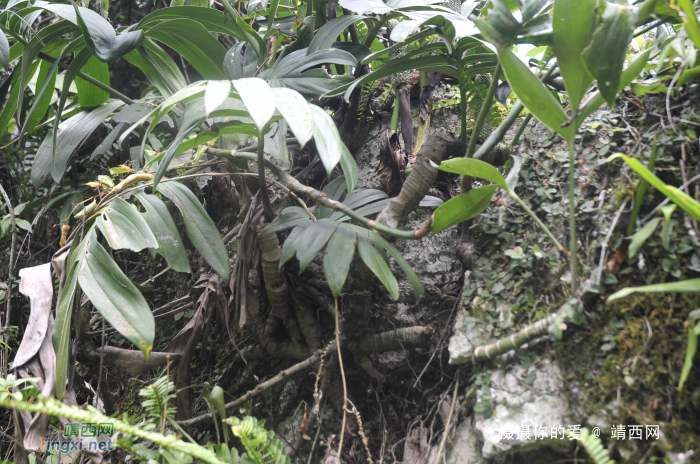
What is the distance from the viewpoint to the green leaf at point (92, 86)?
4.20 feet

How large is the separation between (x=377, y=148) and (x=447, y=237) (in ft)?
1.47

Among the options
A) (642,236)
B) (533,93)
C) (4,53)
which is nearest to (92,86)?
(4,53)

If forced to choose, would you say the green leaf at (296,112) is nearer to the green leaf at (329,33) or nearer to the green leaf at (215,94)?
the green leaf at (215,94)

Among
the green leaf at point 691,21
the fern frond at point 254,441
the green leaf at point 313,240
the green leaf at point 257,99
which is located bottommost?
the fern frond at point 254,441

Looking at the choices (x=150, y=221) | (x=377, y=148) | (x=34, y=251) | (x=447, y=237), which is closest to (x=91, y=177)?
(x=34, y=251)

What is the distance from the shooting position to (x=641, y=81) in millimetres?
873

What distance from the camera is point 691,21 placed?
0.63m

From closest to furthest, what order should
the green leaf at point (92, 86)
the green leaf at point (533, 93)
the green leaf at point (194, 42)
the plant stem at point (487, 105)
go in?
the green leaf at point (533, 93) < the plant stem at point (487, 105) < the green leaf at point (194, 42) < the green leaf at point (92, 86)

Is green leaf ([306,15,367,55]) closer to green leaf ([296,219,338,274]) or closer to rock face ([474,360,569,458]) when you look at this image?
green leaf ([296,219,338,274])

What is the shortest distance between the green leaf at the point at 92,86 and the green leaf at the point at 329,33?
74 centimetres

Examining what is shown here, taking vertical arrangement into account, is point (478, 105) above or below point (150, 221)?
above

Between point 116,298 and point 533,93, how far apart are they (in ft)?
2.79

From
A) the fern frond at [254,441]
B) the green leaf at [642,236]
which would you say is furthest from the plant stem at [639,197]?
the fern frond at [254,441]

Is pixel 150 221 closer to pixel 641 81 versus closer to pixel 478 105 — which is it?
pixel 478 105
